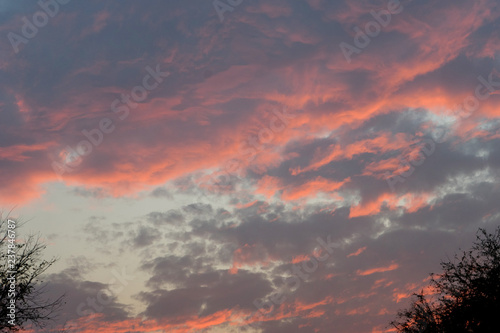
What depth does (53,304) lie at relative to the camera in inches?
798

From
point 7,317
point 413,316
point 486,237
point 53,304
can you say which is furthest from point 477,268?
point 7,317

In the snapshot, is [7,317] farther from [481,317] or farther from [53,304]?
[481,317]

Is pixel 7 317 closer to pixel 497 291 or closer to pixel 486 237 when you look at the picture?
pixel 497 291

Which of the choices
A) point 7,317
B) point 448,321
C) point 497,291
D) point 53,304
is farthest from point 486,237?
point 7,317

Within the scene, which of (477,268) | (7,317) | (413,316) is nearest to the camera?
(7,317)

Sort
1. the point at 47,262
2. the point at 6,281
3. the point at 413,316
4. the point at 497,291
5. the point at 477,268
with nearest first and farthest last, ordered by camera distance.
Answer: the point at 6,281 < the point at 47,262 < the point at 497,291 < the point at 477,268 < the point at 413,316

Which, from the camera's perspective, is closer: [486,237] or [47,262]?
[47,262]

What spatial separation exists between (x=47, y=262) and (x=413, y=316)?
36.1 meters

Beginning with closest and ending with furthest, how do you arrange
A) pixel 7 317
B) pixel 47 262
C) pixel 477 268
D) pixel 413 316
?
pixel 7 317
pixel 47 262
pixel 477 268
pixel 413 316

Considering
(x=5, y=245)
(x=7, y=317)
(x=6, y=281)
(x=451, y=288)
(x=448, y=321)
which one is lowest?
(x=448, y=321)

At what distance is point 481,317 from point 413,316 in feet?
40.7

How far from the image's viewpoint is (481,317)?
28281mm

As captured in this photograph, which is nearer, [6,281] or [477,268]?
[6,281]

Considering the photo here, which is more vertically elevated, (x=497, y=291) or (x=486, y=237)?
(x=486, y=237)
